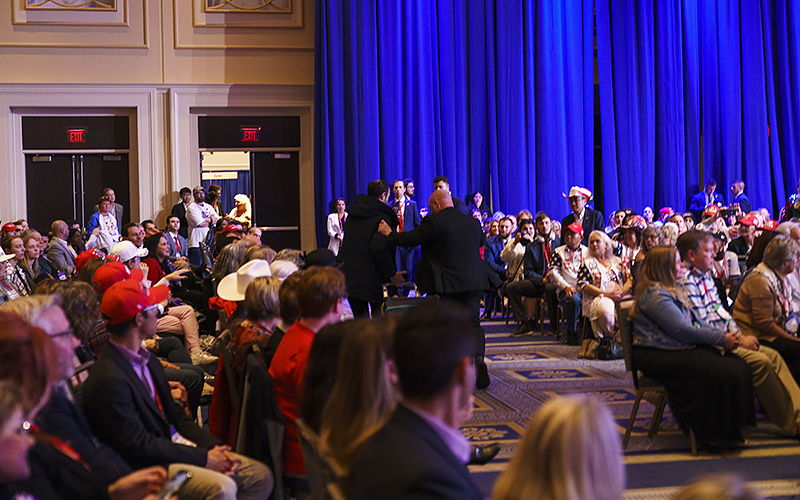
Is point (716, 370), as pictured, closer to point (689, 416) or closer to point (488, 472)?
point (689, 416)

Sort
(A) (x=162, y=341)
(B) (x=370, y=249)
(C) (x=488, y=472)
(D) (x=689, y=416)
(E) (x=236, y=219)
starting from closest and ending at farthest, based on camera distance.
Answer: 1. (C) (x=488, y=472)
2. (D) (x=689, y=416)
3. (A) (x=162, y=341)
4. (B) (x=370, y=249)
5. (E) (x=236, y=219)

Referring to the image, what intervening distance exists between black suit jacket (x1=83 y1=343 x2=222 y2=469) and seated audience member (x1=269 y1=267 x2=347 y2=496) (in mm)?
369

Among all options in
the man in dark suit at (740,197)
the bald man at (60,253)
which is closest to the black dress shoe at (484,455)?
the bald man at (60,253)

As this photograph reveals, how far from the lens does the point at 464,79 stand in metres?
14.2

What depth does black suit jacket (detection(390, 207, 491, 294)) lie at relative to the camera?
5949mm

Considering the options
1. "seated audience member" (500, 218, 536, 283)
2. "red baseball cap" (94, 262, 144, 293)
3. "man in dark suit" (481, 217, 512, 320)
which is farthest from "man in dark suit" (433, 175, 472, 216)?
"red baseball cap" (94, 262, 144, 293)

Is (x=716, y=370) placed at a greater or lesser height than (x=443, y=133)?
lesser

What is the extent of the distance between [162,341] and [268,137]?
9450mm

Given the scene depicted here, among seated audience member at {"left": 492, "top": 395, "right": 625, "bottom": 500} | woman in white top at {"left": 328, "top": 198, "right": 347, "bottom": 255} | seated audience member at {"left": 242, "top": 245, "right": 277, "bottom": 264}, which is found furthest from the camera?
woman in white top at {"left": 328, "top": 198, "right": 347, "bottom": 255}

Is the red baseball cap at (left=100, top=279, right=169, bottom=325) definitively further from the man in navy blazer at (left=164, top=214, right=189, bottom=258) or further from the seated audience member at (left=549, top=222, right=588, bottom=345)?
the man in navy blazer at (left=164, top=214, right=189, bottom=258)

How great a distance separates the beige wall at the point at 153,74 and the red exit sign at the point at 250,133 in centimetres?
31

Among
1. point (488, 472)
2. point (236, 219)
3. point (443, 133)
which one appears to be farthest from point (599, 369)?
point (443, 133)

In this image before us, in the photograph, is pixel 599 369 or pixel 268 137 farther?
pixel 268 137

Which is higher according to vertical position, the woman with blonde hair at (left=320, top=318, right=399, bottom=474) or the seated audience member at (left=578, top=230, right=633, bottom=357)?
the woman with blonde hair at (left=320, top=318, right=399, bottom=474)
